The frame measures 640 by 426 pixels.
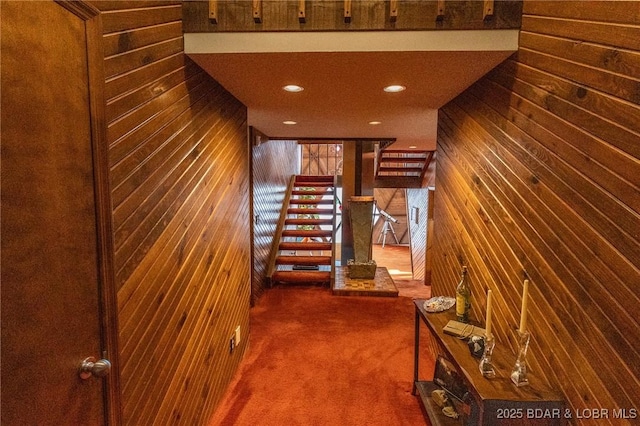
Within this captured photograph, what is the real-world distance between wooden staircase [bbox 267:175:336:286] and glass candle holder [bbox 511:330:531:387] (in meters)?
3.41

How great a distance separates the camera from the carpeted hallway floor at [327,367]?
7.19 ft

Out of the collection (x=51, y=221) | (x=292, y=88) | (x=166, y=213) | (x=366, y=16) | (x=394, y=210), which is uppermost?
(x=366, y=16)

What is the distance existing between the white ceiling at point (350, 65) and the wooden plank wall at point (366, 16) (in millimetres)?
31

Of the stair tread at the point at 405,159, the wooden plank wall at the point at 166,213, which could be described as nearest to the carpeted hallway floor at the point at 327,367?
the wooden plank wall at the point at 166,213

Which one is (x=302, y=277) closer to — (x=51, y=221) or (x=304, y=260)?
(x=304, y=260)

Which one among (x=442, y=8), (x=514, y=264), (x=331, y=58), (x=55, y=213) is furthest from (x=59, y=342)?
(x=442, y=8)

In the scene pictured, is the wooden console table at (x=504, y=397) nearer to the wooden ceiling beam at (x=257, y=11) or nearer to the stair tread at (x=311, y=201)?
the wooden ceiling beam at (x=257, y=11)

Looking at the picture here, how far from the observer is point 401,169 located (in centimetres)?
743

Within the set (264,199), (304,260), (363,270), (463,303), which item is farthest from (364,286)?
(463,303)

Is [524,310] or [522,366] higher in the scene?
[524,310]

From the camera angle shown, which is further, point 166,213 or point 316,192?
point 316,192

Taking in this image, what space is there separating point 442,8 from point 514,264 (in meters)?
1.22

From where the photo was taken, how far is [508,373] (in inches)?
56.8

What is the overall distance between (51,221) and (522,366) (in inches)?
66.7
